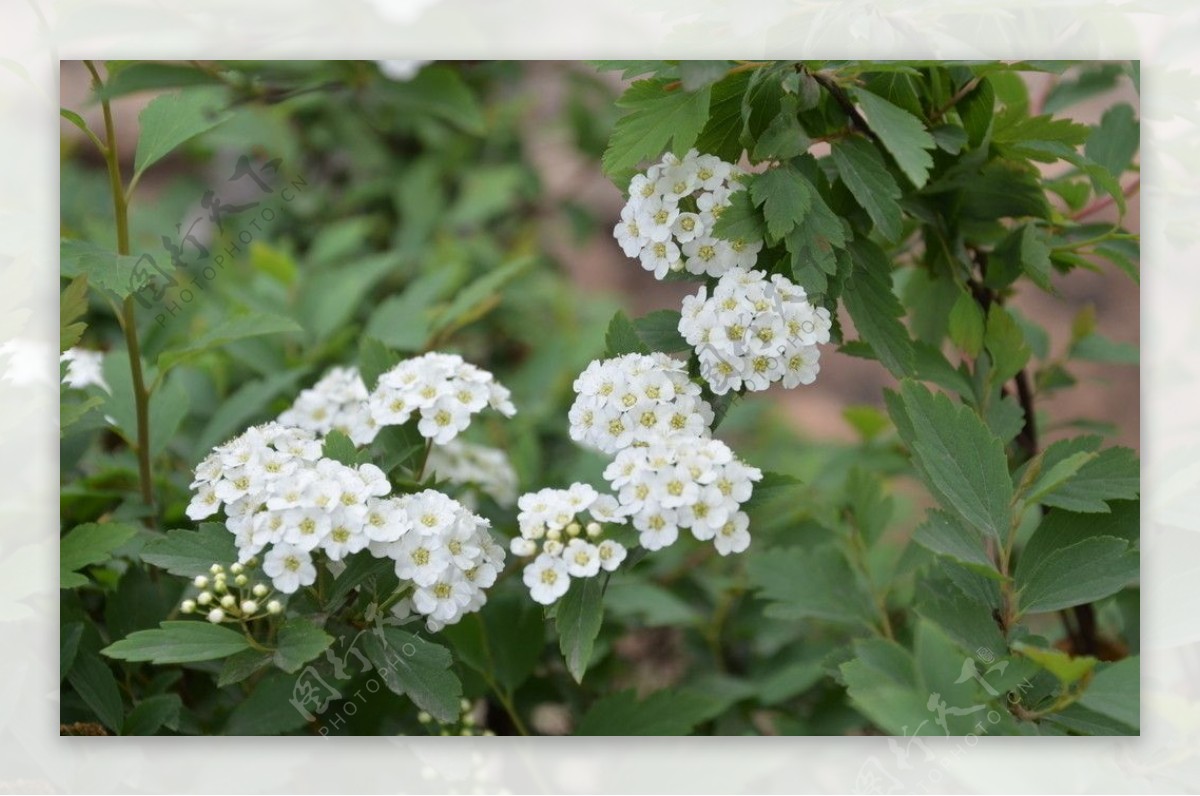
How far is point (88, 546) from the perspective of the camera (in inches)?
50.4

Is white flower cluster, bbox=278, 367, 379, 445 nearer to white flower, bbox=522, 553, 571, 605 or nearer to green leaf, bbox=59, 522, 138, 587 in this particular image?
green leaf, bbox=59, 522, 138, 587

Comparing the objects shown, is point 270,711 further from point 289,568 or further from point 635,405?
point 635,405

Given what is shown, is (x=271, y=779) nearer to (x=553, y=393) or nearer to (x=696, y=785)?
(x=696, y=785)

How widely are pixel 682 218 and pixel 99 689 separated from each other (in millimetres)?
852

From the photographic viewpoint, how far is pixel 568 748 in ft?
4.37

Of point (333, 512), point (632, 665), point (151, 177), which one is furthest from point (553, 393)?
point (151, 177)

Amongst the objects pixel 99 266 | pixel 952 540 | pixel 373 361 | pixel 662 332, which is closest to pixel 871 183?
pixel 662 332

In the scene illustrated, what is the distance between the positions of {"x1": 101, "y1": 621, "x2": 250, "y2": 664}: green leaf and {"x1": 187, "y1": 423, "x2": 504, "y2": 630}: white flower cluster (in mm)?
71

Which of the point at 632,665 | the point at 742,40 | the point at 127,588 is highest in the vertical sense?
the point at 742,40

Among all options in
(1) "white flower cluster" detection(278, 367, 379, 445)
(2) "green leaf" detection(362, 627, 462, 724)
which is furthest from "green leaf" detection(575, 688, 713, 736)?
(1) "white flower cluster" detection(278, 367, 379, 445)

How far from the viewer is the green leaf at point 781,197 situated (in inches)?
43.3

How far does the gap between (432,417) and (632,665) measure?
79 centimetres

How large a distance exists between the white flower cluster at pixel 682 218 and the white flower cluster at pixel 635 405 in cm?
11

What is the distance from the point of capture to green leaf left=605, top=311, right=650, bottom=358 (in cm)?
121
